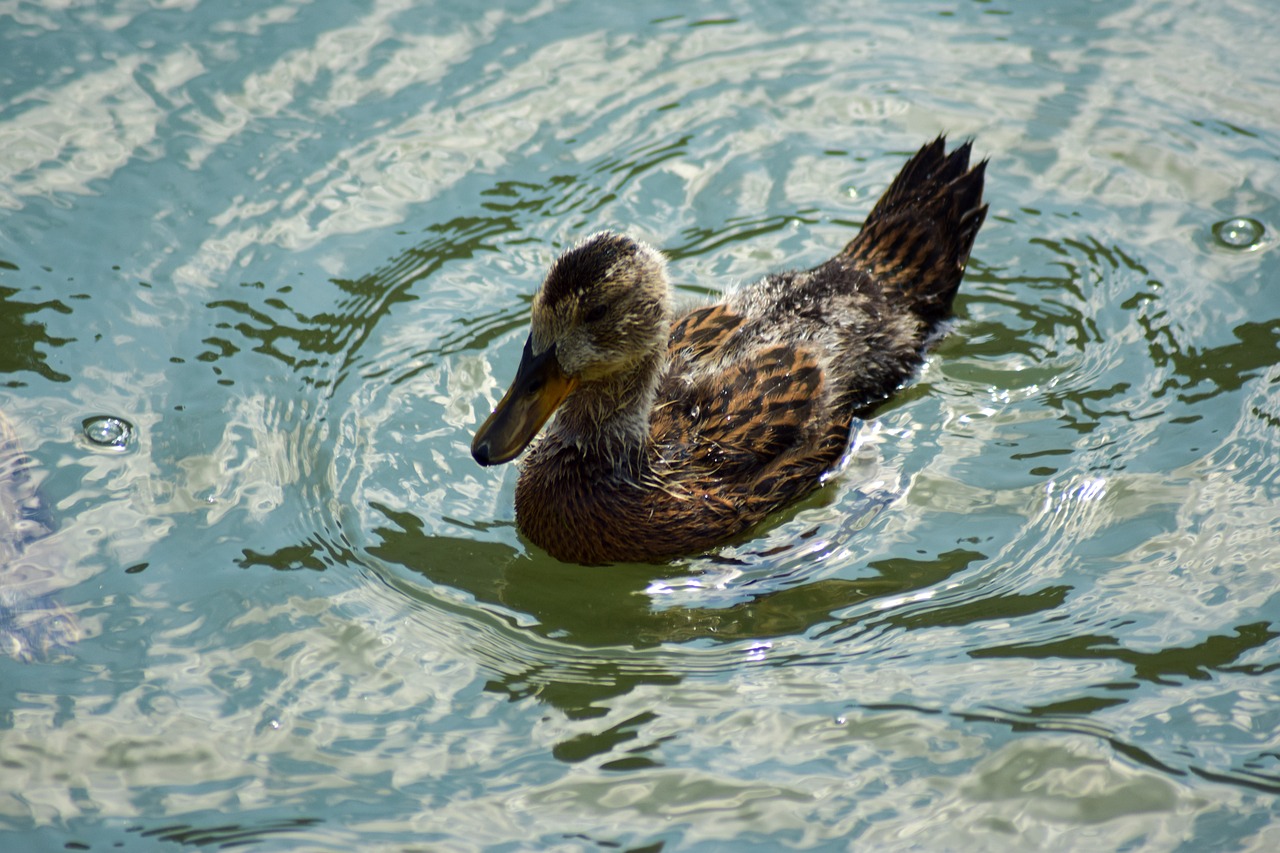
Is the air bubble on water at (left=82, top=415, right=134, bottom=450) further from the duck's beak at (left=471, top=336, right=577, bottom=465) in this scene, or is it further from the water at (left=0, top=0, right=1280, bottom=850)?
the duck's beak at (left=471, top=336, right=577, bottom=465)

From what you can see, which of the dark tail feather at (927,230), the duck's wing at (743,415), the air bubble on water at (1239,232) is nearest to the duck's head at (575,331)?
the duck's wing at (743,415)

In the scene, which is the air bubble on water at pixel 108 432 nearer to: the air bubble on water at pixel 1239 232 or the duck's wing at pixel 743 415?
the duck's wing at pixel 743 415

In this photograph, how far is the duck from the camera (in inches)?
213

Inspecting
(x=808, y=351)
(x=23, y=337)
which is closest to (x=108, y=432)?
(x=23, y=337)

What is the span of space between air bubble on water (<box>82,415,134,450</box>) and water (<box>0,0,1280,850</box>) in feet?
0.16

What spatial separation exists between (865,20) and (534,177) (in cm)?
274

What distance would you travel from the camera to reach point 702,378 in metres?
6.11

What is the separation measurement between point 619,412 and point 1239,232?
3.92 metres

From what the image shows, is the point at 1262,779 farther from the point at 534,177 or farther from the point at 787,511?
the point at 534,177

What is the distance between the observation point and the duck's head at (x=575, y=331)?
5332 millimetres

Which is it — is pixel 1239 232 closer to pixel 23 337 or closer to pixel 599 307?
pixel 599 307

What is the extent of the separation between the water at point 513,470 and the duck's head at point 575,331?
673 mm

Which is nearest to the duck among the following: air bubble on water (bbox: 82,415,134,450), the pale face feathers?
the pale face feathers

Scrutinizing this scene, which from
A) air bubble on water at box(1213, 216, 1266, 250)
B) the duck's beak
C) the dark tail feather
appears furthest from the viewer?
air bubble on water at box(1213, 216, 1266, 250)
